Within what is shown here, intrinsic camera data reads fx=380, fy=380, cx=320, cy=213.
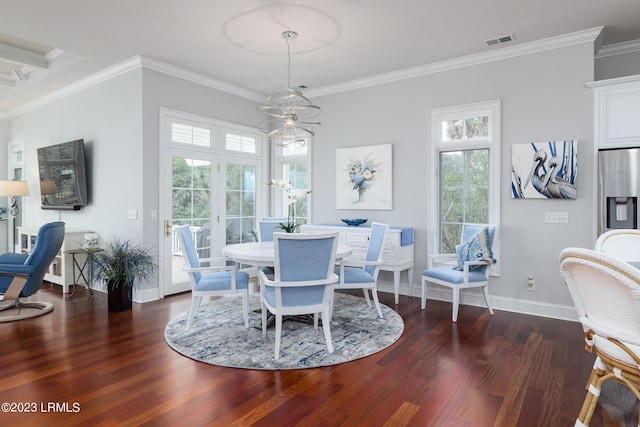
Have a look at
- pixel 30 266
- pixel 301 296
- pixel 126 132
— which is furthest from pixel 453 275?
pixel 30 266

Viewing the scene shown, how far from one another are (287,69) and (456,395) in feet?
13.7

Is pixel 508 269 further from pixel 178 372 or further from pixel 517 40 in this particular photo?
pixel 178 372

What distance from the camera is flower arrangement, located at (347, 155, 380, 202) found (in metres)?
5.29

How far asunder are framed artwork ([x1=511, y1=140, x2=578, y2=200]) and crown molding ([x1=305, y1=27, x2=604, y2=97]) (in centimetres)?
103

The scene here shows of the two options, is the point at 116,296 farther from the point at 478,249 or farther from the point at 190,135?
the point at 478,249

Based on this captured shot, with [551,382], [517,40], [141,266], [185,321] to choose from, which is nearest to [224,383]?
[185,321]

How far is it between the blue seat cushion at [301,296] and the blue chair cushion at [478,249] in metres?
1.90

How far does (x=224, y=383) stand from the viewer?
255cm

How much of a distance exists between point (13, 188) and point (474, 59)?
7.15 meters

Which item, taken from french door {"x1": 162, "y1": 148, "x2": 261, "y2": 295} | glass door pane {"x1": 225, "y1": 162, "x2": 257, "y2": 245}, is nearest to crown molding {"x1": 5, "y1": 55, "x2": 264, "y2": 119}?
french door {"x1": 162, "y1": 148, "x2": 261, "y2": 295}

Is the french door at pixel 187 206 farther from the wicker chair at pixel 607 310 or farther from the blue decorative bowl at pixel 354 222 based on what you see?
the wicker chair at pixel 607 310

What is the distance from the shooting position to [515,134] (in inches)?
168

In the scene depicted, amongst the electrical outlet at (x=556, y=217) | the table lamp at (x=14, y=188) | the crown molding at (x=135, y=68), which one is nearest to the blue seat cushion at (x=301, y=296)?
the electrical outlet at (x=556, y=217)

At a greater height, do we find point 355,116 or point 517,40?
point 517,40
